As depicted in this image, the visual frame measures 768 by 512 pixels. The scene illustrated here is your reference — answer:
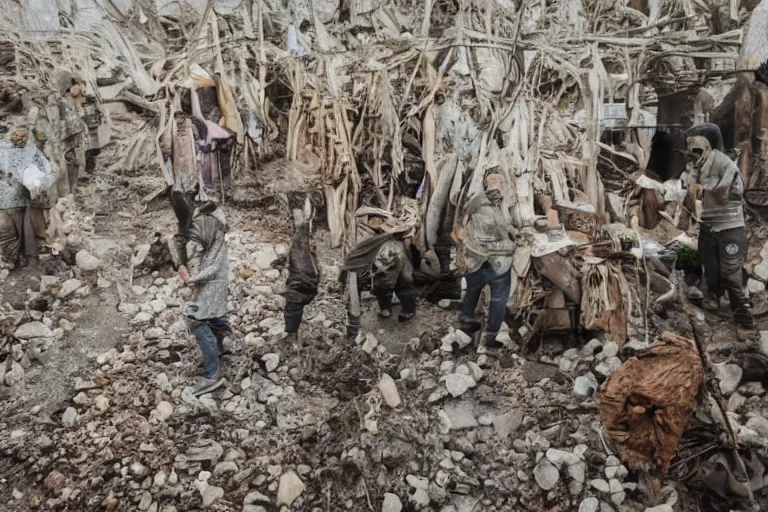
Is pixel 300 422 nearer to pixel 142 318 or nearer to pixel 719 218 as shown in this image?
pixel 142 318

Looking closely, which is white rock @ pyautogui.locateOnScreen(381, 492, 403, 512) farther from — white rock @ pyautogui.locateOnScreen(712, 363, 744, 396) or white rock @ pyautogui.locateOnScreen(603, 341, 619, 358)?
white rock @ pyautogui.locateOnScreen(712, 363, 744, 396)

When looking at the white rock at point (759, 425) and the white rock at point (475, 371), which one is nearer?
the white rock at point (759, 425)

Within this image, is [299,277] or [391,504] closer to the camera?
[391,504]

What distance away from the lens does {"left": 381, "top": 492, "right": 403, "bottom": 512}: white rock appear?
2.78 m

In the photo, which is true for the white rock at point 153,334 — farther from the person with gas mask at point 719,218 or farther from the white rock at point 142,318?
the person with gas mask at point 719,218

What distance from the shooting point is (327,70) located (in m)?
3.17

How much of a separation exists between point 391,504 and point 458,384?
68 cm

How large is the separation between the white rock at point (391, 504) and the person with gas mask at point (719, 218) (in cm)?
187

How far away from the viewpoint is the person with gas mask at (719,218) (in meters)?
2.83

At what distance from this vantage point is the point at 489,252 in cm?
296

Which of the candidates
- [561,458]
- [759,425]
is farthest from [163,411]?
[759,425]

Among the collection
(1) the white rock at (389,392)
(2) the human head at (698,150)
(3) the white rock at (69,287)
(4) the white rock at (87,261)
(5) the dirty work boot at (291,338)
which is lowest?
(1) the white rock at (389,392)

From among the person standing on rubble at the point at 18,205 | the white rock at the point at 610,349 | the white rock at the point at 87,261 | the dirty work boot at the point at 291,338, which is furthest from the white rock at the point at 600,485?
the person standing on rubble at the point at 18,205

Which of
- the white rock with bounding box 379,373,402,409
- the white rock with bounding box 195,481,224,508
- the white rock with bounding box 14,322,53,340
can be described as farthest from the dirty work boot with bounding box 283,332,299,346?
the white rock with bounding box 14,322,53,340
